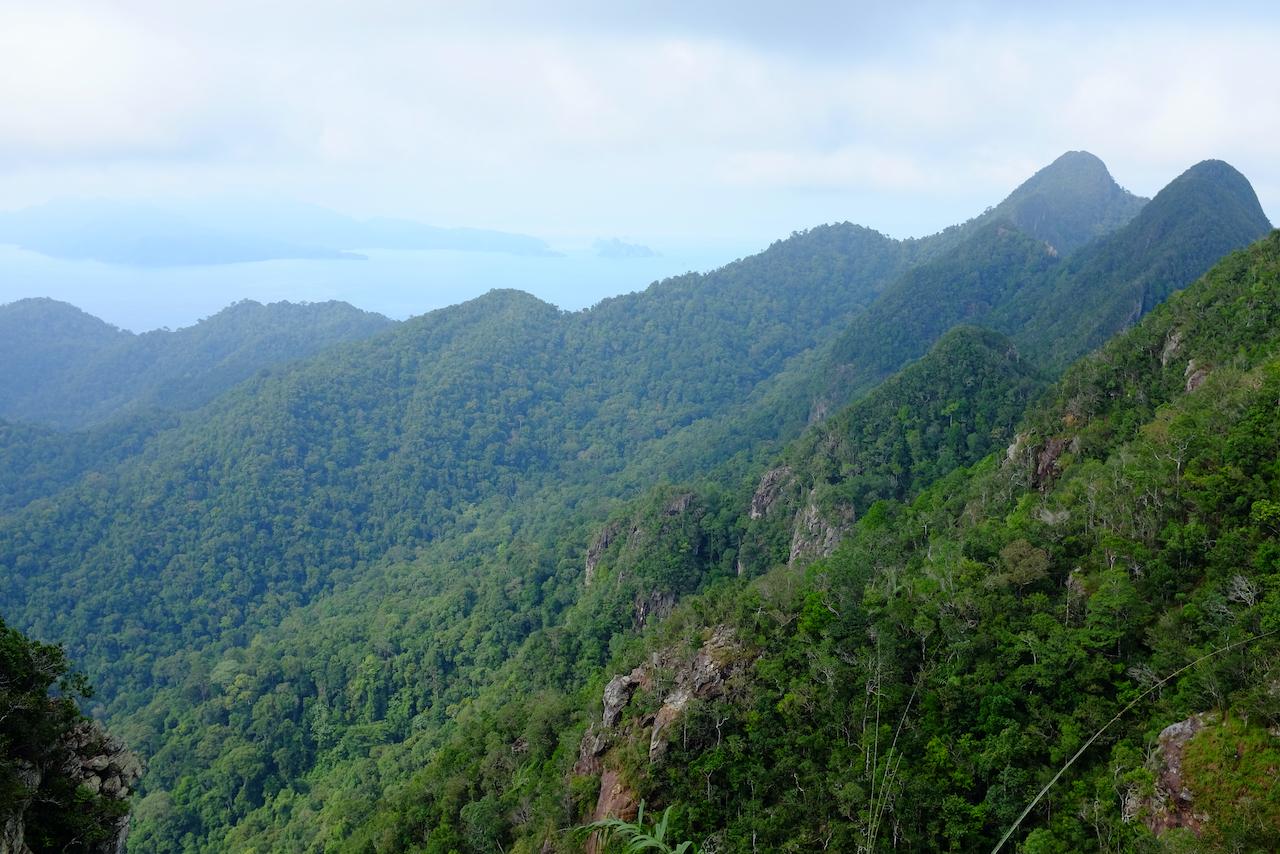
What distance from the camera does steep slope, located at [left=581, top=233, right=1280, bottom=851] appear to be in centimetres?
1870

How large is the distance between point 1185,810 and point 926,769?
651 cm

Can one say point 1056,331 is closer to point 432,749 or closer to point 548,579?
point 548,579

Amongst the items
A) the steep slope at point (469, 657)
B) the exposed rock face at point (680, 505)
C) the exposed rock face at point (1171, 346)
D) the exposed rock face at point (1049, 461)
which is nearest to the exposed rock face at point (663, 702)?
the steep slope at point (469, 657)

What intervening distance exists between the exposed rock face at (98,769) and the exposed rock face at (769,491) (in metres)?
43.5

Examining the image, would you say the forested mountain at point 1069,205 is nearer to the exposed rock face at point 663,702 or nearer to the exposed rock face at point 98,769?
the exposed rock face at point 663,702

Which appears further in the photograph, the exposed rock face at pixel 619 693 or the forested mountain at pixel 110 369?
the forested mountain at pixel 110 369

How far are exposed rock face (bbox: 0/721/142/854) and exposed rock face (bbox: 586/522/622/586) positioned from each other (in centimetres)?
4607

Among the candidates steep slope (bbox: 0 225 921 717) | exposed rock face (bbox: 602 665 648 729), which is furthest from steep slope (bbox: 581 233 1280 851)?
steep slope (bbox: 0 225 921 717)

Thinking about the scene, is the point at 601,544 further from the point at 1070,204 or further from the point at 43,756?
the point at 1070,204

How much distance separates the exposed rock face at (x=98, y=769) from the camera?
17859 millimetres

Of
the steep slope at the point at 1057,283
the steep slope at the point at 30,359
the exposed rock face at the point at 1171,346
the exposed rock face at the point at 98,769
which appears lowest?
the exposed rock face at the point at 98,769

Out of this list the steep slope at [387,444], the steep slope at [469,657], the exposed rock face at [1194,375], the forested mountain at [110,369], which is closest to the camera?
the exposed rock face at [1194,375]

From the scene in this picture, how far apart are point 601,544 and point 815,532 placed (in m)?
22.1

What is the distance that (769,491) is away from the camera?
2311 inches
